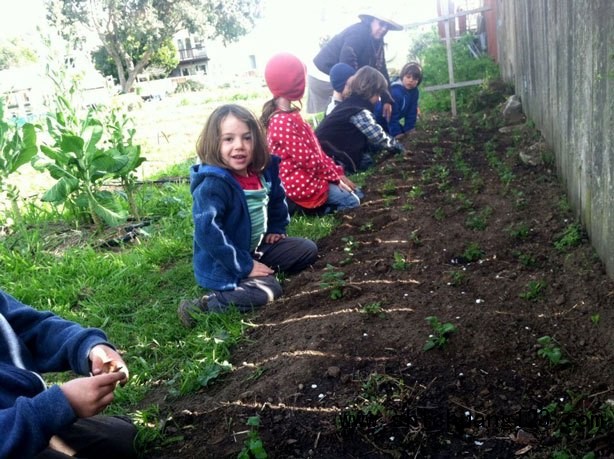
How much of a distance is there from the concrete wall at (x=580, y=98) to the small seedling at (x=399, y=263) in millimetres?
1033

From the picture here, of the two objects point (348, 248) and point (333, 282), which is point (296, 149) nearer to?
point (348, 248)

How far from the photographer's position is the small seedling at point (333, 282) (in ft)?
10.3

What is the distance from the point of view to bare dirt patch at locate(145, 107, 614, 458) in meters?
2.03

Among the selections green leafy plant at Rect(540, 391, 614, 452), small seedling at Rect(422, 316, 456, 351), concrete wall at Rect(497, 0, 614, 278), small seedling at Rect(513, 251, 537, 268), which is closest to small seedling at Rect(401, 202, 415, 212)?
concrete wall at Rect(497, 0, 614, 278)

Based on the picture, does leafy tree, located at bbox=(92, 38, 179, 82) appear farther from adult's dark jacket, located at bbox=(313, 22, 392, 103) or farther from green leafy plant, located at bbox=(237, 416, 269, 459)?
green leafy plant, located at bbox=(237, 416, 269, 459)

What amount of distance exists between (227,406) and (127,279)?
6.49 feet

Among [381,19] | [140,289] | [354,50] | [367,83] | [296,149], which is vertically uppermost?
[381,19]

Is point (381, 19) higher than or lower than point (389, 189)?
higher

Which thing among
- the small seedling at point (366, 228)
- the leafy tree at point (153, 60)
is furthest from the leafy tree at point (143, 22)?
the small seedling at point (366, 228)

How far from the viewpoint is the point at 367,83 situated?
5.81 meters

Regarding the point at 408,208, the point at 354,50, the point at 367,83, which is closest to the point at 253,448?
the point at 408,208

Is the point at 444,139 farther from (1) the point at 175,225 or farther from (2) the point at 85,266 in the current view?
→ (2) the point at 85,266

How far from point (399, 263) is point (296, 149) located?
5.25 ft

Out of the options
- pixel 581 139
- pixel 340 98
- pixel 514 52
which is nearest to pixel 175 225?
pixel 340 98
